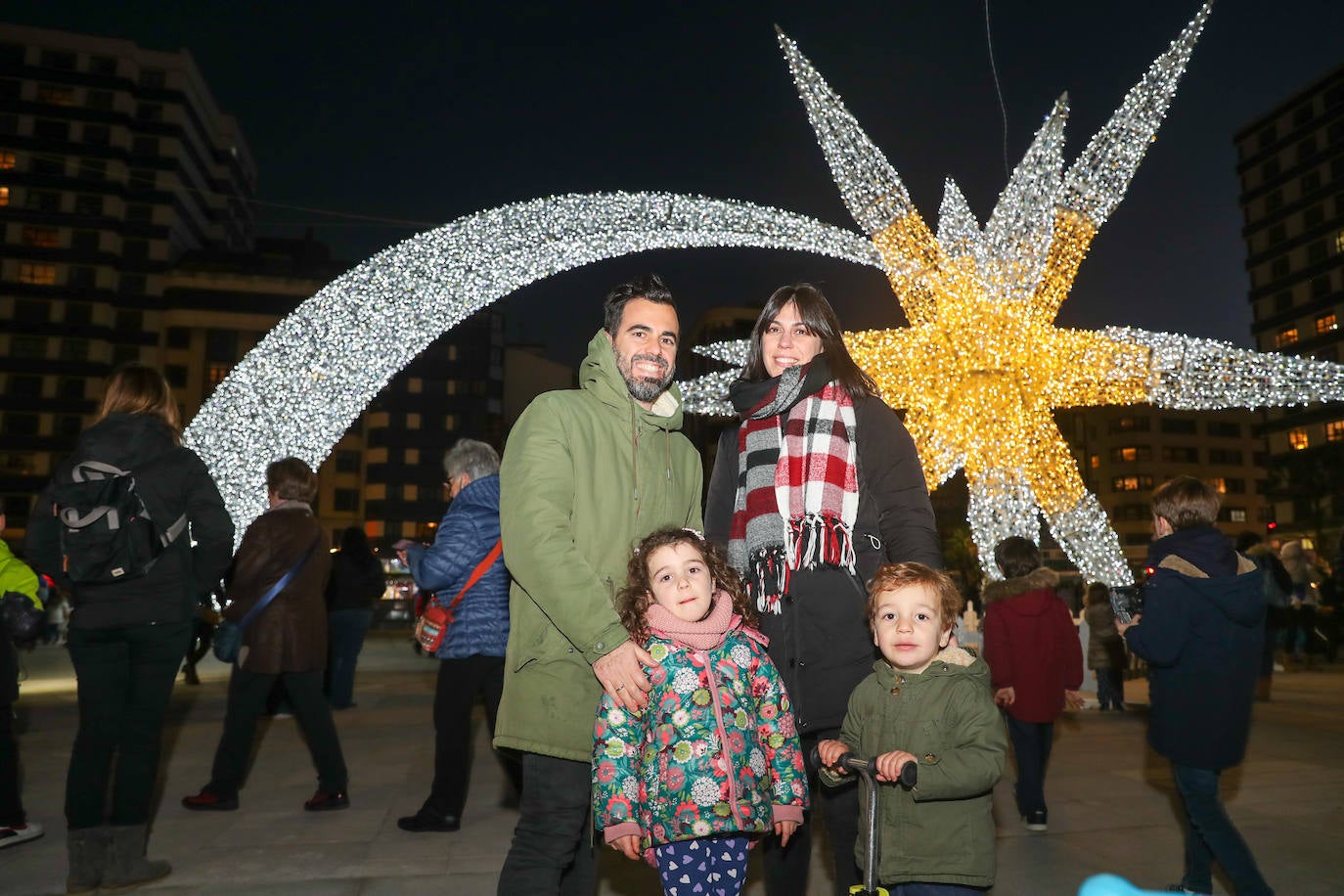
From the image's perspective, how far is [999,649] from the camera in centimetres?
516

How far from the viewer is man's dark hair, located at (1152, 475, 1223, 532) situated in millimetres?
3785

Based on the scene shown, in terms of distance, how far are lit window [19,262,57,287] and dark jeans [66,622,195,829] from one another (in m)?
70.2

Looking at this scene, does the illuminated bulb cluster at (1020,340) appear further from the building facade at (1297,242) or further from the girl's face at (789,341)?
the building facade at (1297,242)

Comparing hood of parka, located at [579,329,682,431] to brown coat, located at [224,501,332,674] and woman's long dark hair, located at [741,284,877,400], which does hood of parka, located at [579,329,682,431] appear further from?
brown coat, located at [224,501,332,674]

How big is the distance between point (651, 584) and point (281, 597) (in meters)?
3.27

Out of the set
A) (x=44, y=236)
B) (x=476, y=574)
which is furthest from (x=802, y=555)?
(x=44, y=236)

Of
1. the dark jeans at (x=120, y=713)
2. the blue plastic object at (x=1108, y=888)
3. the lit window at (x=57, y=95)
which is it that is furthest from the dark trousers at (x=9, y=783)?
the lit window at (x=57, y=95)

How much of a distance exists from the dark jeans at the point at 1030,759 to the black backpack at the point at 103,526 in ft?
12.7

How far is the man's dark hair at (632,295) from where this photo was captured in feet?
9.53

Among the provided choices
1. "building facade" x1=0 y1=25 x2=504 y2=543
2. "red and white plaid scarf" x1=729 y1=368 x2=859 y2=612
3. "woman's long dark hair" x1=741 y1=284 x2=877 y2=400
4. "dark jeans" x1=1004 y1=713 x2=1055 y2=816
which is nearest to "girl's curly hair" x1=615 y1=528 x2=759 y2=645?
"red and white plaid scarf" x1=729 y1=368 x2=859 y2=612

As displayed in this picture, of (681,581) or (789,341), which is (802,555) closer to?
(681,581)

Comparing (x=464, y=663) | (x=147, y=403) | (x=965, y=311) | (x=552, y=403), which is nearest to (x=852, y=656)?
(x=552, y=403)

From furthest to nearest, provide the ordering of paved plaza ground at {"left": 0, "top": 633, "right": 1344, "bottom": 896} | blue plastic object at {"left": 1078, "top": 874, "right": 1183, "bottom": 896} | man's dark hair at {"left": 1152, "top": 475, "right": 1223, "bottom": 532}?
paved plaza ground at {"left": 0, "top": 633, "right": 1344, "bottom": 896} → man's dark hair at {"left": 1152, "top": 475, "right": 1223, "bottom": 532} → blue plastic object at {"left": 1078, "top": 874, "right": 1183, "bottom": 896}

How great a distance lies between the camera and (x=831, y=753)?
8.41 ft
